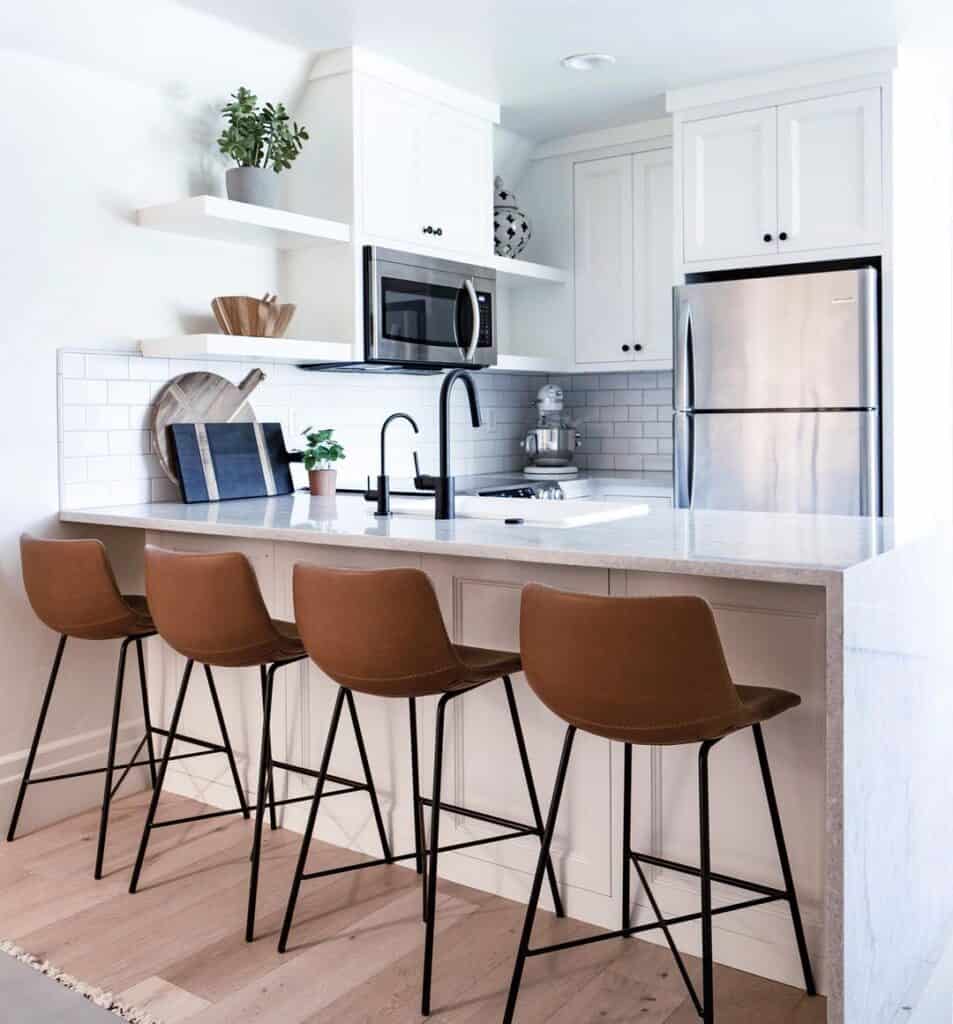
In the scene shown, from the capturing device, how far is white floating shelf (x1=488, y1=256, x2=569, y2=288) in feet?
15.4

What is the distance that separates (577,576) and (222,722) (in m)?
1.32

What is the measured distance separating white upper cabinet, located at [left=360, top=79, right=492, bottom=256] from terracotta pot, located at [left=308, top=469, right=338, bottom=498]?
89 centimetres

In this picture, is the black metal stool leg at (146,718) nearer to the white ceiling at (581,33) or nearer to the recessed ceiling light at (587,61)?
the white ceiling at (581,33)

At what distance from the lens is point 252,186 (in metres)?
3.65

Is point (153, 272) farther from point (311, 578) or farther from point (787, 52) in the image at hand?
point (787, 52)

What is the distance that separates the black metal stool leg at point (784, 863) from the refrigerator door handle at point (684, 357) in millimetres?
2222

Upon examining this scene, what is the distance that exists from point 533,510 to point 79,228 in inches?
65.8

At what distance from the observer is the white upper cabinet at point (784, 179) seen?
404 cm

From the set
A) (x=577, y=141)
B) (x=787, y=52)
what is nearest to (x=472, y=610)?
(x=787, y=52)

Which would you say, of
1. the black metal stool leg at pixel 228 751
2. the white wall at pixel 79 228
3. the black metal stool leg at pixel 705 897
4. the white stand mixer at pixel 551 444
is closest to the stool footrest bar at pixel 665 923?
the black metal stool leg at pixel 705 897

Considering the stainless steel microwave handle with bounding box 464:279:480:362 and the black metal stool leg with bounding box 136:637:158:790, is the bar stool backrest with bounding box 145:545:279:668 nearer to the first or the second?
the black metal stool leg with bounding box 136:637:158:790

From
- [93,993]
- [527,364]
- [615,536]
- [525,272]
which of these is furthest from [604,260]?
[93,993]

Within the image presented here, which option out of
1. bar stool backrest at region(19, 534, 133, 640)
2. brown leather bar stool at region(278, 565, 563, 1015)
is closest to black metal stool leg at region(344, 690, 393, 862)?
brown leather bar stool at region(278, 565, 563, 1015)

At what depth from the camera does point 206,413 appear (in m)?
3.81
